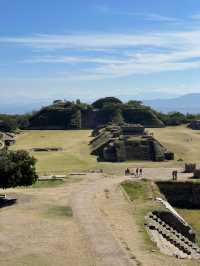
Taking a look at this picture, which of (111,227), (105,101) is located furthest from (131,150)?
(105,101)

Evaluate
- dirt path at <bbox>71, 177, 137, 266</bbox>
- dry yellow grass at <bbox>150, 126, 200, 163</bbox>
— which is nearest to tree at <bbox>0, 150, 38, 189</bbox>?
dirt path at <bbox>71, 177, 137, 266</bbox>

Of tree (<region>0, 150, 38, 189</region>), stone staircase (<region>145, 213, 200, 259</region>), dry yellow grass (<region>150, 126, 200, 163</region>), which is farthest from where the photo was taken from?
dry yellow grass (<region>150, 126, 200, 163</region>)

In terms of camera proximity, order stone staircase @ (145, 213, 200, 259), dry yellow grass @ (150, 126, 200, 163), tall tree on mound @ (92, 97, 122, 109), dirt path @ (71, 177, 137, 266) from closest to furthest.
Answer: dirt path @ (71, 177, 137, 266) < stone staircase @ (145, 213, 200, 259) < dry yellow grass @ (150, 126, 200, 163) < tall tree on mound @ (92, 97, 122, 109)

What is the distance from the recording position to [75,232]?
29.8m

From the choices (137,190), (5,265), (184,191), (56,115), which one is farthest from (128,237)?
(56,115)

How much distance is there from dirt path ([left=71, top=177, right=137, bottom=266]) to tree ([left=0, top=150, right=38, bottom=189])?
3561 millimetres

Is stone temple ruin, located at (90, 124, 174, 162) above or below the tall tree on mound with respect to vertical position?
below

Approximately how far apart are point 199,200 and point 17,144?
45258 mm

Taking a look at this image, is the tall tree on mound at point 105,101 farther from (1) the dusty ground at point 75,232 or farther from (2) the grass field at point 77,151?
(1) the dusty ground at point 75,232

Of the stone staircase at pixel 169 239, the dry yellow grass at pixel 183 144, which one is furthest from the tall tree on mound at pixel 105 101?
the stone staircase at pixel 169 239

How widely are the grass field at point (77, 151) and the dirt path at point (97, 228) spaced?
13066 mm

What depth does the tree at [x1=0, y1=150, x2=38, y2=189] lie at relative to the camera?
3847 cm

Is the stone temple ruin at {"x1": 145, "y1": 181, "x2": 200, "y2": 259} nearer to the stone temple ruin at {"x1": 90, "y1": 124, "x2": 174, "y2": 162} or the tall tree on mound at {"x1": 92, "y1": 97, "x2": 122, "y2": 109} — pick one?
the stone temple ruin at {"x1": 90, "y1": 124, "x2": 174, "y2": 162}

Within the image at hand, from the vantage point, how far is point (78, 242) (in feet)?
91.6
